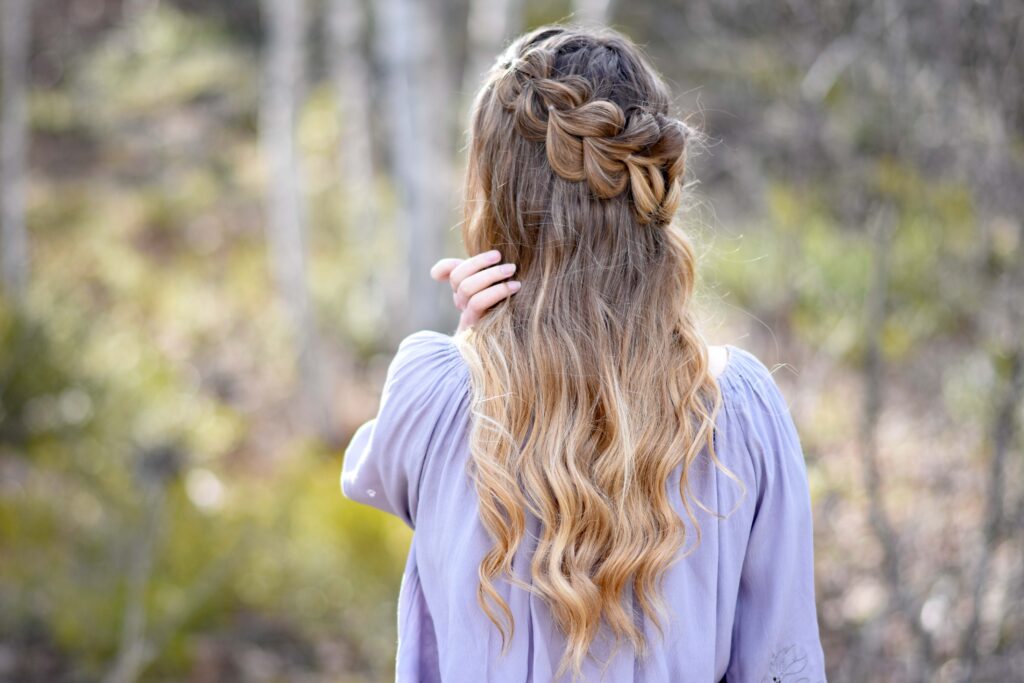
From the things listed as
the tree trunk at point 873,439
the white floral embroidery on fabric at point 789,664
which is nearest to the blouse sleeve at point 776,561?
the white floral embroidery on fabric at point 789,664

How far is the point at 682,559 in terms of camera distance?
4.44 ft

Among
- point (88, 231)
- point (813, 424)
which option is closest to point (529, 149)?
point (813, 424)

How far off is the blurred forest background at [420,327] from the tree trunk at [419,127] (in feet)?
0.06

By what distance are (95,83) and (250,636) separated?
10.3 m

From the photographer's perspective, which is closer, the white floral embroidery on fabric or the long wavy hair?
the long wavy hair

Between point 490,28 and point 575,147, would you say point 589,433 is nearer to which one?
point 575,147

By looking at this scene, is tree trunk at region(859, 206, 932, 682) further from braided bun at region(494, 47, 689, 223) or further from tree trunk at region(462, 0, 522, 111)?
tree trunk at region(462, 0, 522, 111)

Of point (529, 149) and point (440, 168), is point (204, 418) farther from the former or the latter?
point (529, 149)

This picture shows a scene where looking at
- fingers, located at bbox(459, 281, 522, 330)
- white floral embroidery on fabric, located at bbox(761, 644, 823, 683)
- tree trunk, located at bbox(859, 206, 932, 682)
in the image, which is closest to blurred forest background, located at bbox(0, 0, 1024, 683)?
tree trunk, located at bbox(859, 206, 932, 682)

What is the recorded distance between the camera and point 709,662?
1377 millimetres

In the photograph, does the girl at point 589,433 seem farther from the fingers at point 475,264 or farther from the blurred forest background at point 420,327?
the blurred forest background at point 420,327

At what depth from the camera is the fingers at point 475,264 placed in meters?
1.39

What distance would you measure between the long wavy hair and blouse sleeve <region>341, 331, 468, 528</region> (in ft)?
0.21

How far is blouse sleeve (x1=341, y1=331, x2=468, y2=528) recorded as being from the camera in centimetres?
140
